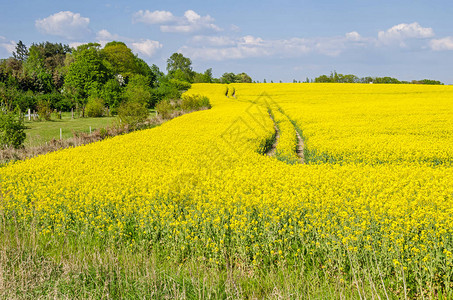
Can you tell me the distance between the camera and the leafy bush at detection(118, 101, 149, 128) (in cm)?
2622

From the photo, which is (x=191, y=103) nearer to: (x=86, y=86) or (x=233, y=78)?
(x=86, y=86)

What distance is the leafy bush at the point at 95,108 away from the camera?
1718 inches

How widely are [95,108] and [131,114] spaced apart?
1978cm

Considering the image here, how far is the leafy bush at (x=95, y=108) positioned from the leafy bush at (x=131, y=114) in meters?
18.9

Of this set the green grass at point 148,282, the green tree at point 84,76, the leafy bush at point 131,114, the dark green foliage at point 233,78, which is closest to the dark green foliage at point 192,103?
the leafy bush at point 131,114

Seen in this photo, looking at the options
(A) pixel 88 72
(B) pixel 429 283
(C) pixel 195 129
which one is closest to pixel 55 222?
(B) pixel 429 283

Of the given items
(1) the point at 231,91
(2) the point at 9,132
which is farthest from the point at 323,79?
(2) the point at 9,132

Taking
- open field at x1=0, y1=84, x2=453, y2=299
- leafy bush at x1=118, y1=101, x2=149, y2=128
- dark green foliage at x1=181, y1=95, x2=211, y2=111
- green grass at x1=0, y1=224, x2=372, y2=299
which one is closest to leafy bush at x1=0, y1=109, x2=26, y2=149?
open field at x1=0, y1=84, x2=453, y2=299

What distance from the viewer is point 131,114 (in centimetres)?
2664

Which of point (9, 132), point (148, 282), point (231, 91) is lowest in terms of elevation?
point (148, 282)

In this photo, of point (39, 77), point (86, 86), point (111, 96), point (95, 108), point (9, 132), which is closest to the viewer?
point (9, 132)

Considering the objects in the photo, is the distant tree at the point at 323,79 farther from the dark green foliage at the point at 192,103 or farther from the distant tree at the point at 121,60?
the dark green foliage at the point at 192,103

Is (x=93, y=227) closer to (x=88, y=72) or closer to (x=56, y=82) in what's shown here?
(x=88, y=72)

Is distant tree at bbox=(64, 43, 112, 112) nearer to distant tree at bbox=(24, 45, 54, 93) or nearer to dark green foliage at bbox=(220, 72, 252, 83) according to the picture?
distant tree at bbox=(24, 45, 54, 93)
